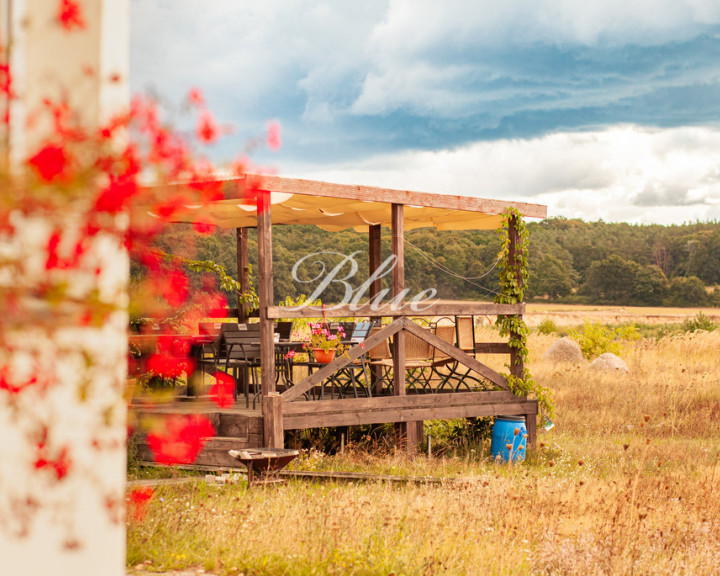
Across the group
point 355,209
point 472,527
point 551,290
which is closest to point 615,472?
point 472,527

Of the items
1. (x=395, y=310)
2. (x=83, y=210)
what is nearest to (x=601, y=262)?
(x=395, y=310)

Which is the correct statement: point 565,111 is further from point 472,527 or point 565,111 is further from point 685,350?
point 472,527

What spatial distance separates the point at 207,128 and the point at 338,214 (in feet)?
25.9

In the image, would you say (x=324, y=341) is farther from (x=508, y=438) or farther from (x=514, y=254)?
(x=514, y=254)

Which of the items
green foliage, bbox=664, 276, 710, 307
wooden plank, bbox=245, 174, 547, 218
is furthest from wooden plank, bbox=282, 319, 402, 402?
green foliage, bbox=664, 276, 710, 307

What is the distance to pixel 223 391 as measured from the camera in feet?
31.3

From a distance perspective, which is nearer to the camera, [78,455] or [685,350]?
[78,455]

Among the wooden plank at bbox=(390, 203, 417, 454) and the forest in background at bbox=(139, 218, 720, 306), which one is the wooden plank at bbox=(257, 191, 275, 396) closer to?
the wooden plank at bbox=(390, 203, 417, 454)

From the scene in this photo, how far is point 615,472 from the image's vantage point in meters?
8.06

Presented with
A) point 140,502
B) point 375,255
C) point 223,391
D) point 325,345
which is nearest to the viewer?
point 140,502

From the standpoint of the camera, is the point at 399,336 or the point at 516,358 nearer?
the point at 399,336

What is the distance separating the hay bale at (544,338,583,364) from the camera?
796 inches

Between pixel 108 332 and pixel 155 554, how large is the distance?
1.70 meters

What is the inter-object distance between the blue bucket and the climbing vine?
61 centimetres
